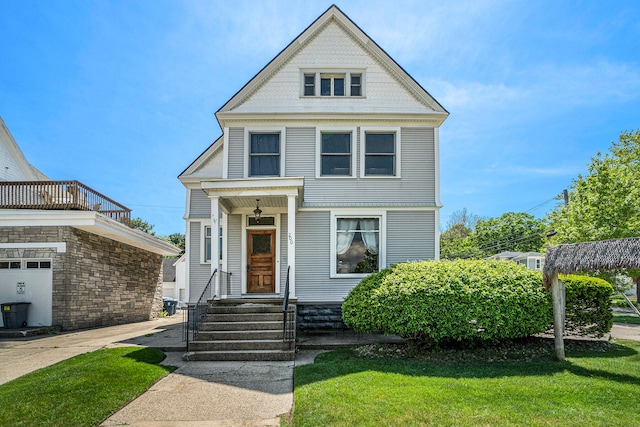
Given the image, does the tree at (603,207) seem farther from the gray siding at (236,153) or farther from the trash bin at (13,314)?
the trash bin at (13,314)

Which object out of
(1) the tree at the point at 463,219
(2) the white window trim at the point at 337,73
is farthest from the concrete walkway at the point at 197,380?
(1) the tree at the point at 463,219

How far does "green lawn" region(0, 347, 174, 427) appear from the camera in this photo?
13.9 feet

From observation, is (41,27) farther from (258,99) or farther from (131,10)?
(258,99)

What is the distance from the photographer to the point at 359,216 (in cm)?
1066

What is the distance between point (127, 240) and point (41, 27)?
7.67 metres

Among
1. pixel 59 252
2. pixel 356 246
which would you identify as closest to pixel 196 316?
pixel 356 246

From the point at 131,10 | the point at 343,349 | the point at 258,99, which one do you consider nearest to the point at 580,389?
the point at 343,349

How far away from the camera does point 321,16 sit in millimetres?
11133

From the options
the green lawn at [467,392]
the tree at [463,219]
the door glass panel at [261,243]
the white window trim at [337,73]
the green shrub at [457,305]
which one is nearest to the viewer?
the green lawn at [467,392]

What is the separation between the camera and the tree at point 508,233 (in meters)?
40.5

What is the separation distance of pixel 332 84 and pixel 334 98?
1.87ft

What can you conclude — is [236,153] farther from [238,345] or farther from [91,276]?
[91,276]

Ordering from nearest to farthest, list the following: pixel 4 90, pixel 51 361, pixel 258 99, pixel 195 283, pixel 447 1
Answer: pixel 51 361
pixel 447 1
pixel 258 99
pixel 195 283
pixel 4 90

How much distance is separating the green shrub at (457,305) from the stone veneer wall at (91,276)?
30.0ft
